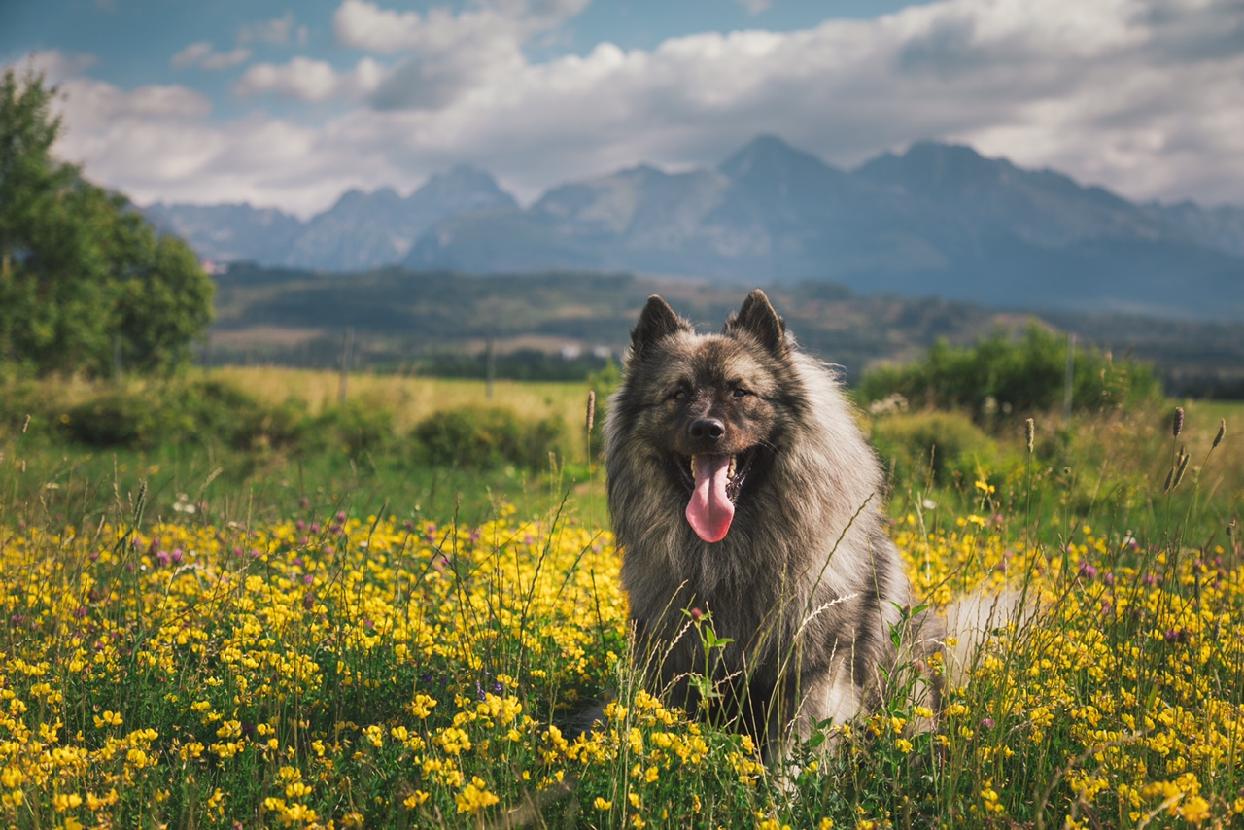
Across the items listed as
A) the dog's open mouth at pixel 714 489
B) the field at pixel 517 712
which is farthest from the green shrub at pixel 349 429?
the dog's open mouth at pixel 714 489

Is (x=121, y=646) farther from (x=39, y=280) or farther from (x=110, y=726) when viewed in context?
(x=39, y=280)

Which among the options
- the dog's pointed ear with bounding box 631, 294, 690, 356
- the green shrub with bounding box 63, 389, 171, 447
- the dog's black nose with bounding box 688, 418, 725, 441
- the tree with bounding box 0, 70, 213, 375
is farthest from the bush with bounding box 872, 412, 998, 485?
the tree with bounding box 0, 70, 213, 375

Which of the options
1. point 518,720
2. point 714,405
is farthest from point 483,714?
point 714,405

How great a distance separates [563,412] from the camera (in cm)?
1770

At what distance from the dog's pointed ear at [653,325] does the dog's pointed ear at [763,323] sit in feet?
1.12

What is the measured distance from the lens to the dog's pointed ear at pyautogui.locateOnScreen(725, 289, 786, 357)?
4.23m

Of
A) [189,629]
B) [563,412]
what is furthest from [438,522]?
[563,412]

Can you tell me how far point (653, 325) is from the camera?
448 cm

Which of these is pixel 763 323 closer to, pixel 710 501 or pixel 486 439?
pixel 710 501

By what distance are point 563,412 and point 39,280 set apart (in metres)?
22.1

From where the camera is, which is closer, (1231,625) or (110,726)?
(110,726)

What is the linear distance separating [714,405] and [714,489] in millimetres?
400

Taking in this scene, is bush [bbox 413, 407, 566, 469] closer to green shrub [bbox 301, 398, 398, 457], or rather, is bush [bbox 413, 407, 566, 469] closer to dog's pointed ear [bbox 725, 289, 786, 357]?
green shrub [bbox 301, 398, 398, 457]

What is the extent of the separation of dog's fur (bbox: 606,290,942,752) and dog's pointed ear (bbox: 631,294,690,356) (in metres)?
0.06
